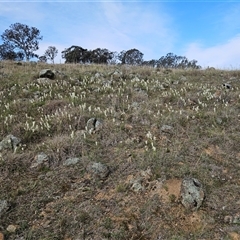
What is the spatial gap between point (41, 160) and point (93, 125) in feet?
6.28

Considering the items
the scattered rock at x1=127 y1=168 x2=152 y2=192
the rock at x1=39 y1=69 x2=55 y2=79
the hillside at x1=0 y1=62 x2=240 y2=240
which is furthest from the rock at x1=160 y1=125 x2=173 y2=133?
the rock at x1=39 y1=69 x2=55 y2=79

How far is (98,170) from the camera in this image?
5078mm

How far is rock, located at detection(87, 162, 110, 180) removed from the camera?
5.00m

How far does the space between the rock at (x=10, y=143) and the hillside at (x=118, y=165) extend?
2cm

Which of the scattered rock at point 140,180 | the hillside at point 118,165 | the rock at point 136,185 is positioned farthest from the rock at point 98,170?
the rock at point 136,185

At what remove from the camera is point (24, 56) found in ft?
129

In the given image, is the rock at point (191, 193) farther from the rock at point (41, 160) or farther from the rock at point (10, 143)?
the rock at point (10, 143)

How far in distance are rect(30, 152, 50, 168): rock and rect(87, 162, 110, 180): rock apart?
93 cm

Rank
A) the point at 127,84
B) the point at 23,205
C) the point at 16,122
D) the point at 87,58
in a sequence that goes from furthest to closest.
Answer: the point at 87,58
the point at 127,84
the point at 16,122
the point at 23,205

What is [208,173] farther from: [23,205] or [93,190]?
[23,205]

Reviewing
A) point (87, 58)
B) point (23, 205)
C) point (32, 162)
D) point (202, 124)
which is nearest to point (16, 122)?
→ point (32, 162)

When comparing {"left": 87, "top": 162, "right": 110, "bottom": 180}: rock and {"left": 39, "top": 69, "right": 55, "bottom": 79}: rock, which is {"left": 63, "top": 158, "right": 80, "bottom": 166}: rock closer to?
{"left": 87, "top": 162, "right": 110, "bottom": 180}: rock

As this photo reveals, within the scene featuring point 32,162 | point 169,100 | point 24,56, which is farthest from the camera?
point 24,56

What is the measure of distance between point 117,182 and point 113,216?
0.85 m
